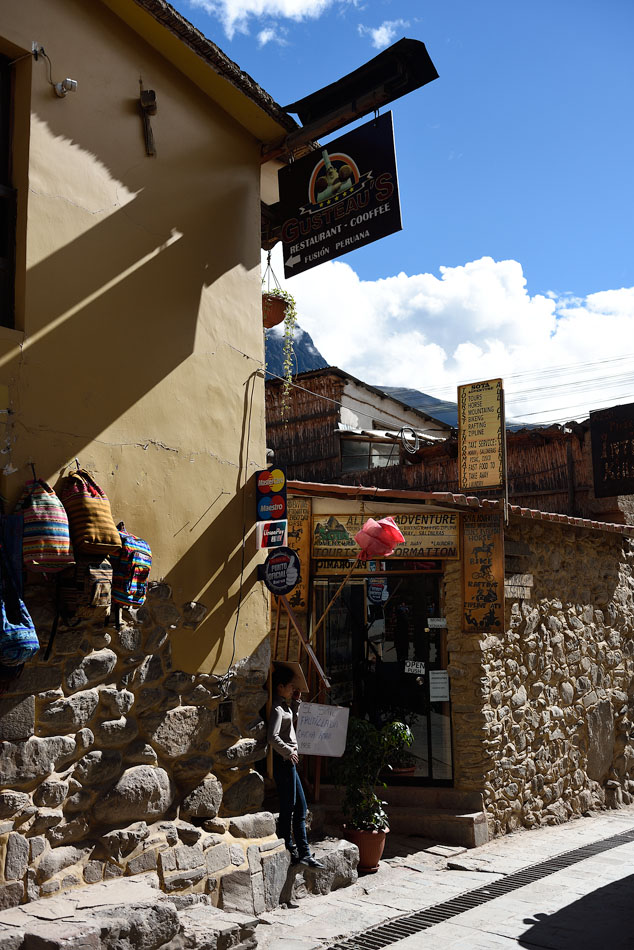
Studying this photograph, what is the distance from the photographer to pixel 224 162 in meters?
7.04

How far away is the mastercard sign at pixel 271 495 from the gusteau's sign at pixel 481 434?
4286 millimetres

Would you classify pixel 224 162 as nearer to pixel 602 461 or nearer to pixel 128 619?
pixel 128 619

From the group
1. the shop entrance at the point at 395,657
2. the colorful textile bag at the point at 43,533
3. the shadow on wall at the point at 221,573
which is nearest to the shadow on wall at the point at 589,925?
the shop entrance at the point at 395,657

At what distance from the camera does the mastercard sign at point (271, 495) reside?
6738mm

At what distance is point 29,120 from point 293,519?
17.1 ft

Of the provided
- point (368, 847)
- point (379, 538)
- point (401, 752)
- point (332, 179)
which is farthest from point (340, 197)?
point (401, 752)

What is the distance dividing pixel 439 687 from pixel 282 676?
2.92 metres

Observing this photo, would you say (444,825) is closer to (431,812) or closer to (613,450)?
(431,812)

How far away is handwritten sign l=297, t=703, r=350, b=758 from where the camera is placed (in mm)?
7617

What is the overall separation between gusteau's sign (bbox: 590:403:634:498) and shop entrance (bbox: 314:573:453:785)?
14.7ft

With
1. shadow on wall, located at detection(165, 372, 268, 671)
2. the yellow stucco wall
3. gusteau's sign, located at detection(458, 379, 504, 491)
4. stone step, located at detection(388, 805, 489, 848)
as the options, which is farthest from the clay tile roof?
stone step, located at detection(388, 805, 489, 848)

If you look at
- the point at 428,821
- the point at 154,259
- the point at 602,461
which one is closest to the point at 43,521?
the point at 154,259

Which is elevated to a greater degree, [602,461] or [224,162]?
[224,162]

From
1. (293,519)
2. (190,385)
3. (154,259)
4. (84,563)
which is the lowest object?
(84,563)
